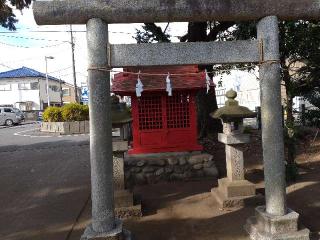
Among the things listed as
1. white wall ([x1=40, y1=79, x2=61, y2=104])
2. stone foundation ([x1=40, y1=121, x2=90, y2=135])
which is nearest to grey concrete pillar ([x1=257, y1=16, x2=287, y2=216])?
stone foundation ([x1=40, y1=121, x2=90, y2=135])

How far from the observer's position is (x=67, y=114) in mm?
24188

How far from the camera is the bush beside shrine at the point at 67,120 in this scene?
2372 cm

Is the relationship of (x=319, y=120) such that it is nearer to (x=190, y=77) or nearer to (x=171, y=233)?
(x=190, y=77)

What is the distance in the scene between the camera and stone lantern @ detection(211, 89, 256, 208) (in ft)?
24.9

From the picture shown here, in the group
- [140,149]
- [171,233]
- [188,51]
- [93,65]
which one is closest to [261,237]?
[171,233]

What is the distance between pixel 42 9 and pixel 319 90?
1256 centimetres

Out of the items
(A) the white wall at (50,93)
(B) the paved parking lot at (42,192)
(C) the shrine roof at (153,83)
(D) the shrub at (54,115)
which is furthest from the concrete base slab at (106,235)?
(A) the white wall at (50,93)

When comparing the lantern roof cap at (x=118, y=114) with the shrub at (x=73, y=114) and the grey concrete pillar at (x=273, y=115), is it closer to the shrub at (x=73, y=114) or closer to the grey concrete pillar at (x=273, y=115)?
the grey concrete pillar at (x=273, y=115)

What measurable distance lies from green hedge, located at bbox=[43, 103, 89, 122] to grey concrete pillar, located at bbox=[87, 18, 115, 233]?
19.7 meters

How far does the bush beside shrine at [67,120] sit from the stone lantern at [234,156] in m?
17.2

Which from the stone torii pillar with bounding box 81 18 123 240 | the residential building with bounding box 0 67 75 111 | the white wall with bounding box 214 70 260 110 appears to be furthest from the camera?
the residential building with bounding box 0 67 75 111

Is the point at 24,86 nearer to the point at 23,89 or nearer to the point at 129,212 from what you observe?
the point at 23,89

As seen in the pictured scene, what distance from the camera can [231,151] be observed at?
7.90 metres

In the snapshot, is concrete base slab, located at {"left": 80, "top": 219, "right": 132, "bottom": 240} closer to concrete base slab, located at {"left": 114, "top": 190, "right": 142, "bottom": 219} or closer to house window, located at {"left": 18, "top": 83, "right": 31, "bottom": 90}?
concrete base slab, located at {"left": 114, "top": 190, "right": 142, "bottom": 219}
